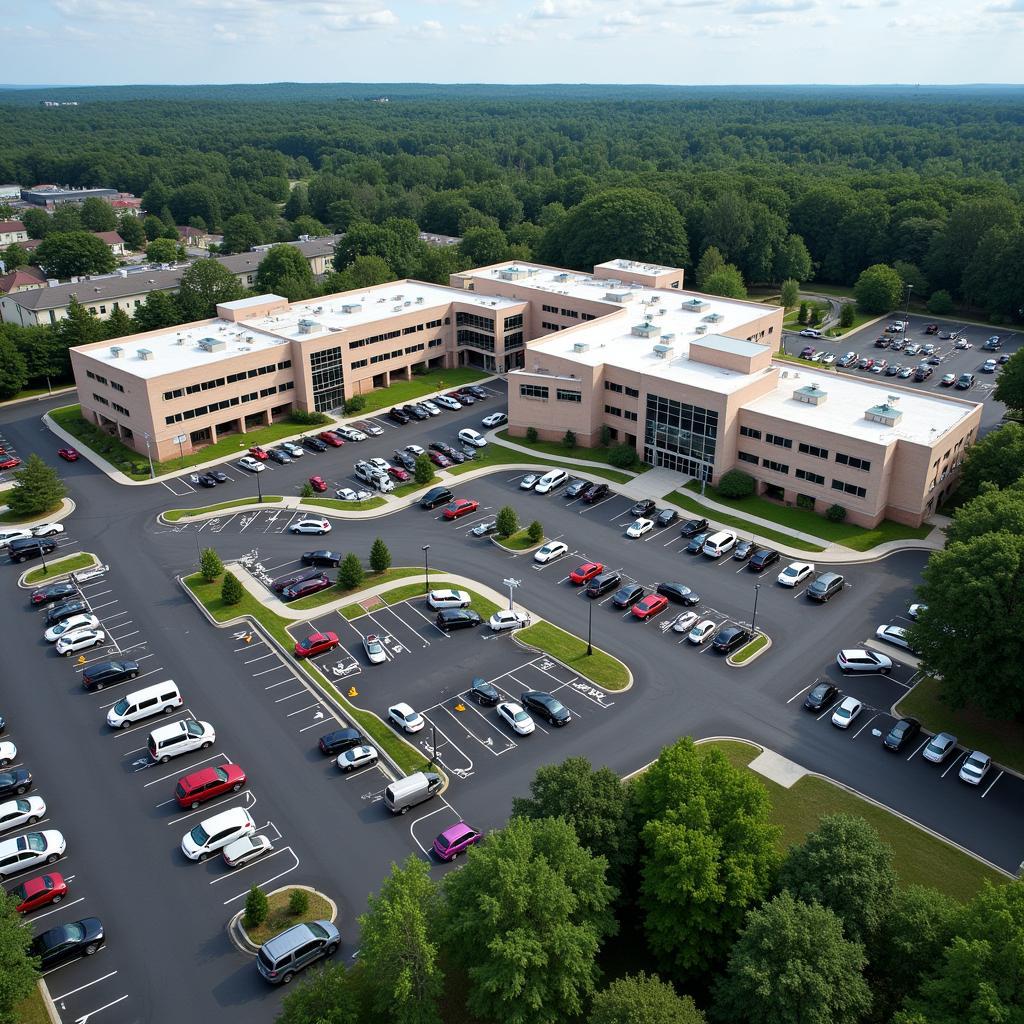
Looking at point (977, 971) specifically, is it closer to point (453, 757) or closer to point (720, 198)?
point (453, 757)

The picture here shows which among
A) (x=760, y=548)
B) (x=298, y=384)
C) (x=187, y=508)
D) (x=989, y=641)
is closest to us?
(x=989, y=641)

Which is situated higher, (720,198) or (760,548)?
(720,198)

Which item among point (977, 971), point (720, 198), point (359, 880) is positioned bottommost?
point (359, 880)

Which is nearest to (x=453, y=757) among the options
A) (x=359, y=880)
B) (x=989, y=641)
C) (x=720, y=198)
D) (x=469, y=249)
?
(x=359, y=880)

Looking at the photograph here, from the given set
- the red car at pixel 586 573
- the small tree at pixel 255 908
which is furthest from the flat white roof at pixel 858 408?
the small tree at pixel 255 908

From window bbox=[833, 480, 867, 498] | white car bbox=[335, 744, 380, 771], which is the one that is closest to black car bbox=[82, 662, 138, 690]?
white car bbox=[335, 744, 380, 771]

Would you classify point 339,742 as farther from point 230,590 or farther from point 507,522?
point 507,522

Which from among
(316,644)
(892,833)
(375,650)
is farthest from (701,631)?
(316,644)

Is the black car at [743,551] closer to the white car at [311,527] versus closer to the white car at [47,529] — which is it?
the white car at [311,527]
